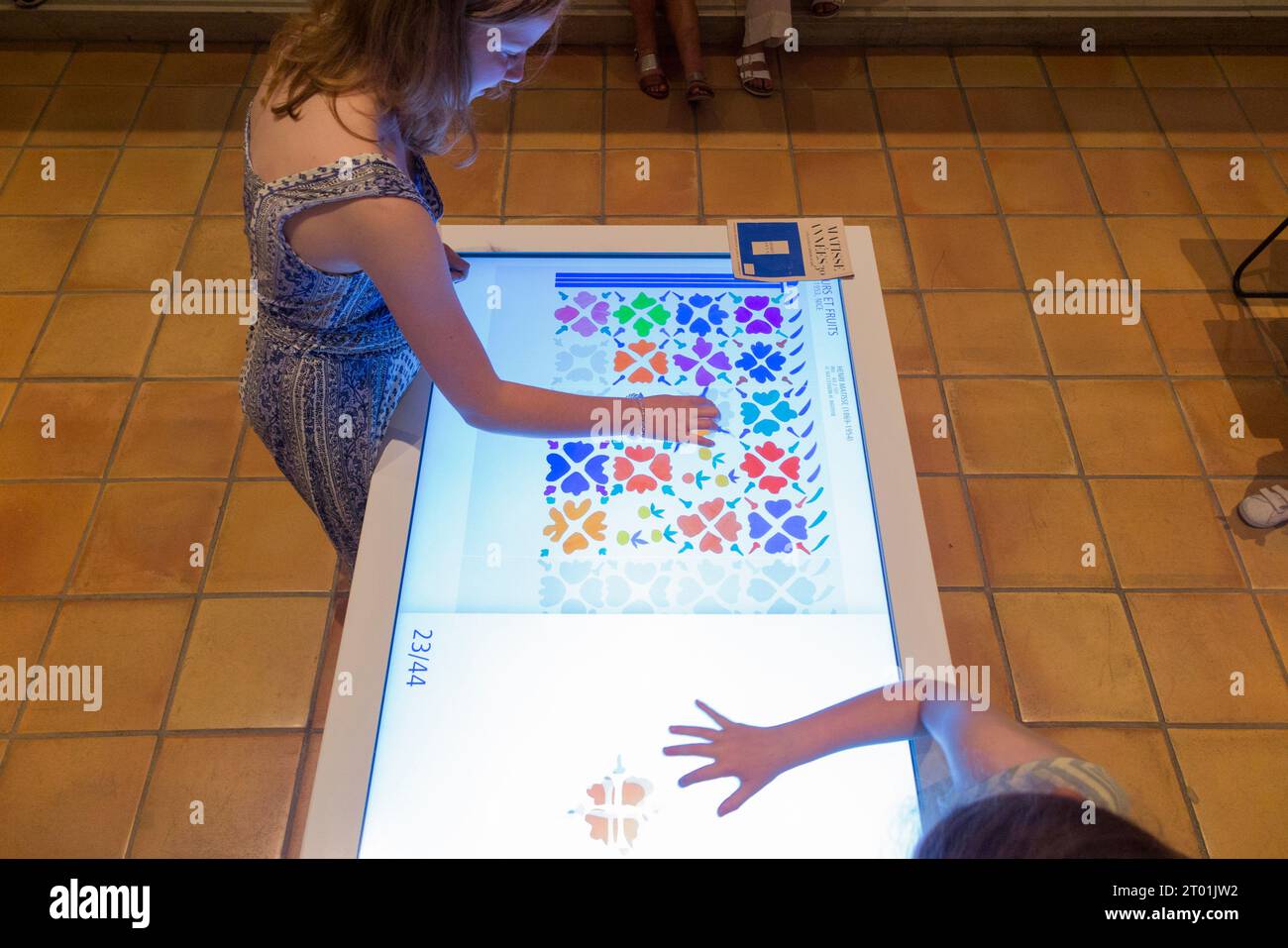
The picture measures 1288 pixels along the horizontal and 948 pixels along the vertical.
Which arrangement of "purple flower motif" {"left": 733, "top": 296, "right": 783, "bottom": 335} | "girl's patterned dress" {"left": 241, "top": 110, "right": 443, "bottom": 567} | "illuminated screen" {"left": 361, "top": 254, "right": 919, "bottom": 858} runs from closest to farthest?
"illuminated screen" {"left": 361, "top": 254, "right": 919, "bottom": 858} → "girl's patterned dress" {"left": 241, "top": 110, "right": 443, "bottom": 567} → "purple flower motif" {"left": 733, "top": 296, "right": 783, "bottom": 335}

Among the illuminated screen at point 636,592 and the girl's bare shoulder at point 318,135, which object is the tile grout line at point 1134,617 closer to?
the illuminated screen at point 636,592

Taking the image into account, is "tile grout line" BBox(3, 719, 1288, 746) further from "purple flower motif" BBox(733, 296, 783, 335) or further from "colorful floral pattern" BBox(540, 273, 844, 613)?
"purple flower motif" BBox(733, 296, 783, 335)

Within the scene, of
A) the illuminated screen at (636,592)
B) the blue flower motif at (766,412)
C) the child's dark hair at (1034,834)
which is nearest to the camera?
the child's dark hair at (1034,834)

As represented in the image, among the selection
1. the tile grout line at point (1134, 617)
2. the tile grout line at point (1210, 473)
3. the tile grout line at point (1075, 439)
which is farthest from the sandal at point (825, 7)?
the tile grout line at point (1210, 473)

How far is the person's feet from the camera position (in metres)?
2.78

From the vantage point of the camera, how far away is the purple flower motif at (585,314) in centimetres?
126

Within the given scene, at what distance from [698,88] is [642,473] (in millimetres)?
2040

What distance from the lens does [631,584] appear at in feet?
3.39

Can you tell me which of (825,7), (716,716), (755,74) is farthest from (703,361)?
(825,7)

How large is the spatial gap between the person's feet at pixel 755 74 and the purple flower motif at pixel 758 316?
1821mm

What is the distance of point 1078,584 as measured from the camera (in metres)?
1.87

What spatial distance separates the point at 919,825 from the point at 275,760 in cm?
131

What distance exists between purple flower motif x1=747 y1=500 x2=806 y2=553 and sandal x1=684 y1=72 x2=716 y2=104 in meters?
2.06

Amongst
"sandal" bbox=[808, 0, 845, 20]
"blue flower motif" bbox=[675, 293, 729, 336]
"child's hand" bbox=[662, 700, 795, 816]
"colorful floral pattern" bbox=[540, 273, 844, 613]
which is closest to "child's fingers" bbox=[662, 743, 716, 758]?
"child's hand" bbox=[662, 700, 795, 816]
